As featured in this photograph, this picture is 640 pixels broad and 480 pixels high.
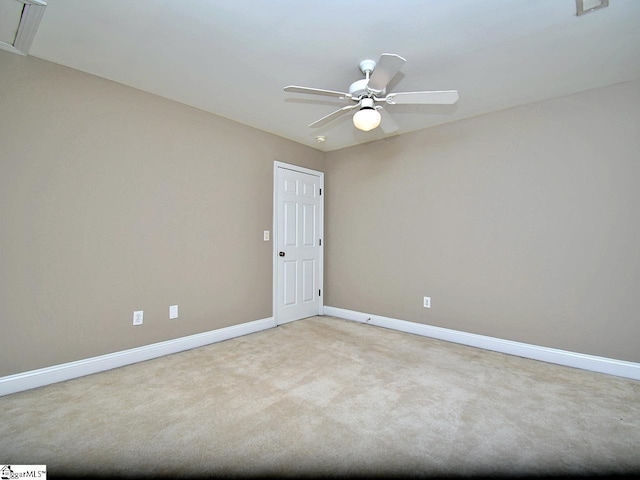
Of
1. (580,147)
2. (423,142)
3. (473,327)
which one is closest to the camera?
(580,147)

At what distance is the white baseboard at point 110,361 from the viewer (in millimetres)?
2299

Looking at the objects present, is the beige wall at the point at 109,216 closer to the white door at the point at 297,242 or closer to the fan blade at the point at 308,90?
the white door at the point at 297,242

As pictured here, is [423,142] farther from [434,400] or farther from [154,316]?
[154,316]

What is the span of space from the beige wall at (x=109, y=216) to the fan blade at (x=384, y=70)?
2094mm

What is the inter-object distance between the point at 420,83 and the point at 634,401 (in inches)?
114

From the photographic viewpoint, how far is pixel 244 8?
1.84 m

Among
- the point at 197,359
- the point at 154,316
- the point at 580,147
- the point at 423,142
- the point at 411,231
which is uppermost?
the point at 423,142

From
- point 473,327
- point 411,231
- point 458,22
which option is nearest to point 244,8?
point 458,22

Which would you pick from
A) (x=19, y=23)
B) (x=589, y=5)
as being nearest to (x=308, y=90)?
(x=589, y=5)

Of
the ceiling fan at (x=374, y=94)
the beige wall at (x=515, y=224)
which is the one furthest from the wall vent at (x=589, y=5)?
the beige wall at (x=515, y=224)

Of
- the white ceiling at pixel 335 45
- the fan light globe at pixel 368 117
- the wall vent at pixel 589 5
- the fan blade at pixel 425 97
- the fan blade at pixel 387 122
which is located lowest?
the fan light globe at pixel 368 117

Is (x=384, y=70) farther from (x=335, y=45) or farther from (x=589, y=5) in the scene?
(x=589, y=5)

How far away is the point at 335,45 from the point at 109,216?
92.5 inches

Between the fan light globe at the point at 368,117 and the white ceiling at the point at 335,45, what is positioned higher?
the white ceiling at the point at 335,45
